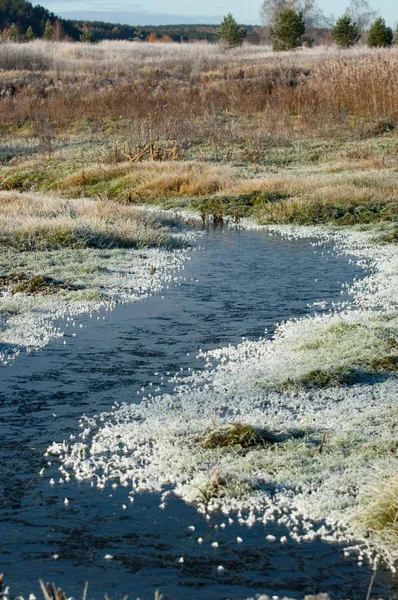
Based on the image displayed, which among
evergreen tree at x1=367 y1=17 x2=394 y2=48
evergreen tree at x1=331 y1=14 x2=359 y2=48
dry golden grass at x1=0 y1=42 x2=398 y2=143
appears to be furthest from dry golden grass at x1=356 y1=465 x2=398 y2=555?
evergreen tree at x1=331 y1=14 x2=359 y2=48

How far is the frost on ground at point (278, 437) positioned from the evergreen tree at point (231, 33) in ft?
207

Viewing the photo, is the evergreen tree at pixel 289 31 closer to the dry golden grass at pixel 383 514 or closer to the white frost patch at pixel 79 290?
the white frost patch at pixel 79 290

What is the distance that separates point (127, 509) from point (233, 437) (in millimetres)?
1244

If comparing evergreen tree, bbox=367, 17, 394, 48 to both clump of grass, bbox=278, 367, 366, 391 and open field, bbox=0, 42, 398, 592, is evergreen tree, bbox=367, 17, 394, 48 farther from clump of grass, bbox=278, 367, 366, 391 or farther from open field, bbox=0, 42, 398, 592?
clump of grass, bbox=278, 367, 366, 391

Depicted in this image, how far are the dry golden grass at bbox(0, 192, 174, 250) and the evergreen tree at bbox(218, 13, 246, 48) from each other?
5388 cm

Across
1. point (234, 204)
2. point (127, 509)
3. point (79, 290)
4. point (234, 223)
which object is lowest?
point (127, 509)

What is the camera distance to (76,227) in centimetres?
1661

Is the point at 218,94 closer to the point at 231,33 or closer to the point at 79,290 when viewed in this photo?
the point at 79,290

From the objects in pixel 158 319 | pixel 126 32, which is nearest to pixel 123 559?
pixel 158 319

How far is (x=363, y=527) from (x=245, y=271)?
8.91 meters

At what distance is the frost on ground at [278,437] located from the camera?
6.04 metres

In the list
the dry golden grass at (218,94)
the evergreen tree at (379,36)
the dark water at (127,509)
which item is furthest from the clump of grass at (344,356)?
the evergreen tree at (379,36)

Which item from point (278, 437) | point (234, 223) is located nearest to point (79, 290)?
point (278, 437)

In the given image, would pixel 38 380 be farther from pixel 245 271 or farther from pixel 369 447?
pixel 245 271
